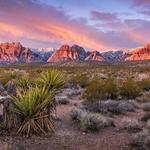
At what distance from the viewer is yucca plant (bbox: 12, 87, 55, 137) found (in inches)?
439

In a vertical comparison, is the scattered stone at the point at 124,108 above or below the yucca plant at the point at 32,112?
below

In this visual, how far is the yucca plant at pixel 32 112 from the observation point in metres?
11.2

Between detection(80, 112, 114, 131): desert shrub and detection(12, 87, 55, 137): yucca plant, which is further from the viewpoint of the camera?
detection(80, 112, 114, 131): desert shrub


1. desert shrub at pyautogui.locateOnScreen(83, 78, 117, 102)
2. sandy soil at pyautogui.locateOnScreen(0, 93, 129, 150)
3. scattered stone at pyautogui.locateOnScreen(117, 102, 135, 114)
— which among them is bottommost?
sandy soil at pyautogui.locateOnScreen(0, 93, 129, 150)

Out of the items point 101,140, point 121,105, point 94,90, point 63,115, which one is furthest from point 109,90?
point 101,140

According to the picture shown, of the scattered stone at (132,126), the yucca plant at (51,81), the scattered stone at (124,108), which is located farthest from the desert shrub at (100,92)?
the scattered stone at (132,126)

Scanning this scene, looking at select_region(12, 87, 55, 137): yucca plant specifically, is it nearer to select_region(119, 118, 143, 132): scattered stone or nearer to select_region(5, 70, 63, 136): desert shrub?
select_region(5, 70, 63, 136): desert shrub

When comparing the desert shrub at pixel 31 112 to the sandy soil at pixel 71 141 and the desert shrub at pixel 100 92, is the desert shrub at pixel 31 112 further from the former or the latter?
the desert shrub at pixel 100 92

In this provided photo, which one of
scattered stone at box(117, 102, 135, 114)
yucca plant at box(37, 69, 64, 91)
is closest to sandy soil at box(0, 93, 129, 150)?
yucca plant at box(37, 69, 64, 91)

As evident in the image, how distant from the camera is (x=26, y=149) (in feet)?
31.8

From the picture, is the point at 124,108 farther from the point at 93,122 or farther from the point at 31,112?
the point at 31,112

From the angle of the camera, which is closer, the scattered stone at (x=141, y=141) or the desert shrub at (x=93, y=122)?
the scattered stone at (x=141, y=141)

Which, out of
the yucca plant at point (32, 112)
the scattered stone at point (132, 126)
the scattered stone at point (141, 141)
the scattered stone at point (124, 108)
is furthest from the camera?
the scattered stone at point (124, 108)

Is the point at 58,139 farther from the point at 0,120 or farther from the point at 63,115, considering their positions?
the point at 63,115
